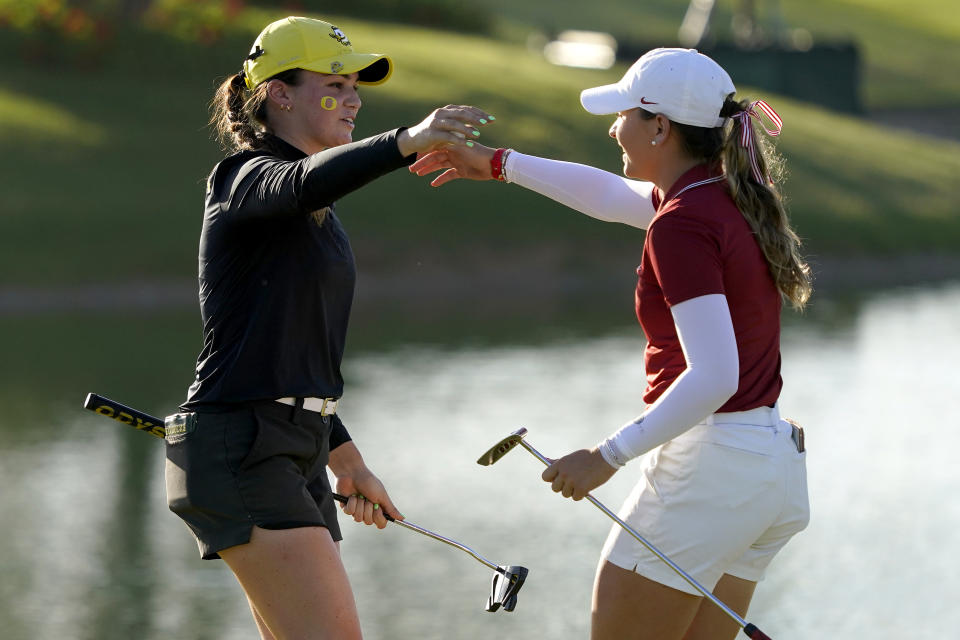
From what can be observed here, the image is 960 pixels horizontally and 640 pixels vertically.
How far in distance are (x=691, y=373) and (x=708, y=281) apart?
0.74 ft

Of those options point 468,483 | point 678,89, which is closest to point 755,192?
point 678,89

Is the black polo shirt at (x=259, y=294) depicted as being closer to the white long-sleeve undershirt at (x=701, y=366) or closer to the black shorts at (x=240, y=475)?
the black shorts at (x=240, y=475)

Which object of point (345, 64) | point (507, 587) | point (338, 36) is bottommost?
point (507, 587)

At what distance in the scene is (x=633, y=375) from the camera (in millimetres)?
15234

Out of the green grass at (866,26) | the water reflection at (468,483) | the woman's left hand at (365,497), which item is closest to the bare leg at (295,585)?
the woman's left hand at (365,497)

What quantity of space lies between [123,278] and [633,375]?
8.67 m

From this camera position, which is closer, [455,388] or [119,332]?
[455,388]

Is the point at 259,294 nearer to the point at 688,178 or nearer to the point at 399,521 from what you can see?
the point at 399,521

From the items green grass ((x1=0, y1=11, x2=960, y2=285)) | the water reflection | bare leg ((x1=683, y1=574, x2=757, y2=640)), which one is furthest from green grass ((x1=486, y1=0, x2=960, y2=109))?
bare leg ((x1=683, y1=574, x2=757, y2=640))

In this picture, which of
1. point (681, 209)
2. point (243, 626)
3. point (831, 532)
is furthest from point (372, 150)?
point (831, 532)

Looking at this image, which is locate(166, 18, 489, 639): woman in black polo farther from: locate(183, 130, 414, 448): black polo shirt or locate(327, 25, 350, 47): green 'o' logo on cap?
locate(327, 25, 350, 47): green 'o' logo on cap

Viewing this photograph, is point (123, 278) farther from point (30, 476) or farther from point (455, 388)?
point (30, 476)

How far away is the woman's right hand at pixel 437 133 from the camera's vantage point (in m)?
3.74

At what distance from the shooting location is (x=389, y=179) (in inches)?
1027
